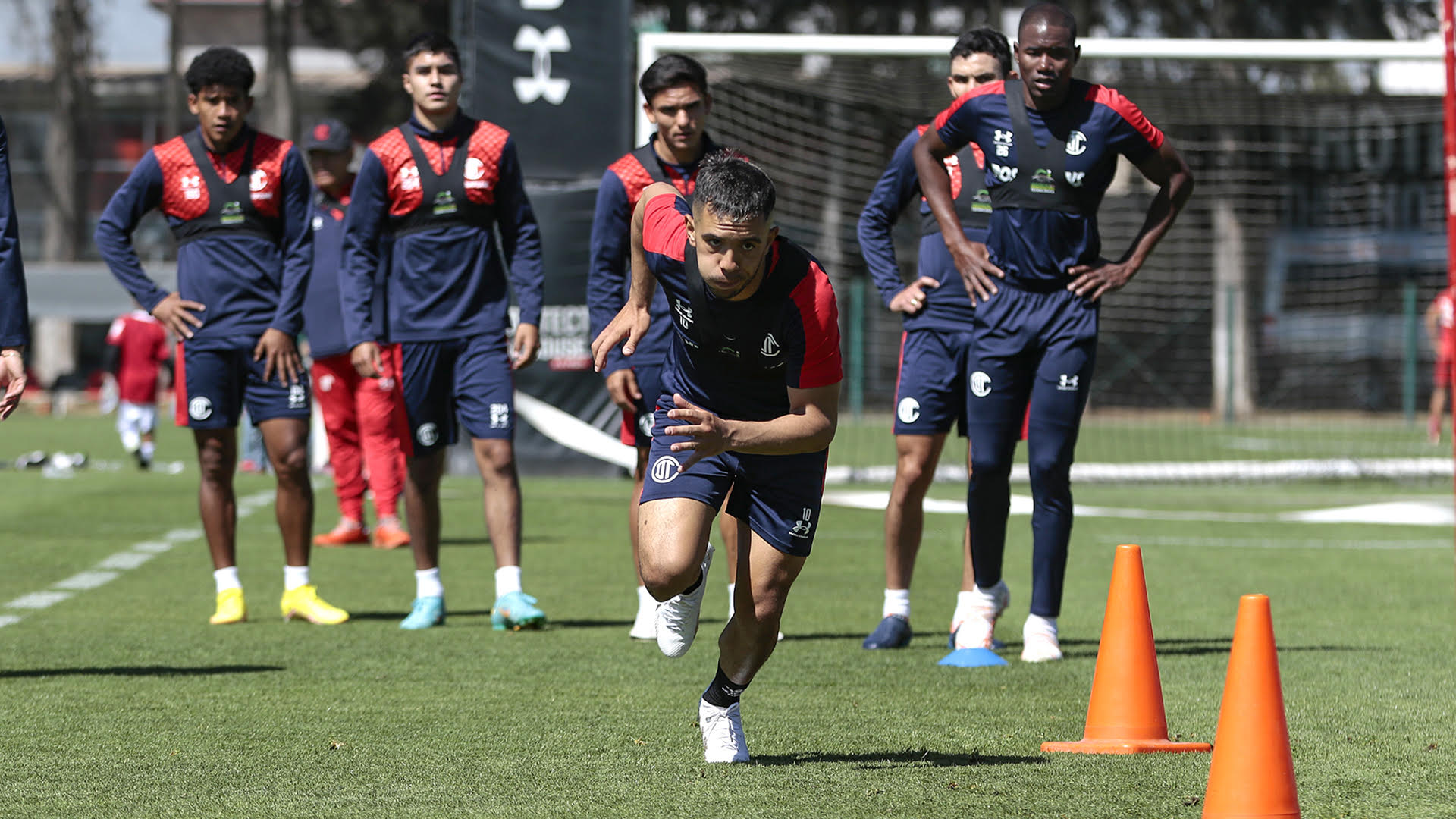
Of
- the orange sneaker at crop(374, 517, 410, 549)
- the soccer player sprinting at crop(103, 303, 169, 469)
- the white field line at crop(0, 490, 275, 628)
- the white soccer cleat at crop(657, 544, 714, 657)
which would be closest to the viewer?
the white soccer cleat at crop(657, 544, 714, 657)

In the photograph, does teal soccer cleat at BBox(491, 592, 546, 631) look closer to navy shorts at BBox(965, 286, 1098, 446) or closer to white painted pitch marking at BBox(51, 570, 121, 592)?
navy shorts at BBox(965, 286, 1098, 446)

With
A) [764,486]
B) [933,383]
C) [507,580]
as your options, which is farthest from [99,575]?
[764,486]

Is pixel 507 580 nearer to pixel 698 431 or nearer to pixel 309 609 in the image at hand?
pixel 309 609

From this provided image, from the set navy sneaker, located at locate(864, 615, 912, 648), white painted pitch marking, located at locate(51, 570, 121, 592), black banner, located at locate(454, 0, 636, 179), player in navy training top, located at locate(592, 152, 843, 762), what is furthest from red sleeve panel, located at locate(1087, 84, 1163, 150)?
black banner, located at locate(454, 0, 636, 179)

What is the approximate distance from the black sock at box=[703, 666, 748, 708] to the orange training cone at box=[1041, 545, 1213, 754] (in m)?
0.87

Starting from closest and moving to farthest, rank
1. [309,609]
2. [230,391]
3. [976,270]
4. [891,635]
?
1. [976,270]
2. [891,635]
3. [230,391]
4. [309,609]

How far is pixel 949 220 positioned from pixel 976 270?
247mm

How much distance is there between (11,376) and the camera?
18.7ft

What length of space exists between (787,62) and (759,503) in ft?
38.3

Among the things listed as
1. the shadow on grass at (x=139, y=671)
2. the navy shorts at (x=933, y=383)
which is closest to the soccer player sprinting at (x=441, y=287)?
the shadow on grass at (x=139, y=671)

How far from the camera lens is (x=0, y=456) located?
22922 millimetres

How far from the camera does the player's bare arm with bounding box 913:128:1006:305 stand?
22.5 ft

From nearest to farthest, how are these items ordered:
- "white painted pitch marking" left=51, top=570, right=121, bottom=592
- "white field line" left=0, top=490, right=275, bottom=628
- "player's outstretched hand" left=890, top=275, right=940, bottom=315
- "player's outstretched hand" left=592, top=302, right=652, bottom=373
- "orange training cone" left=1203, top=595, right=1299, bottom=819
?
"orange training cone" left=1203, top=595, right=1299, bottom=819, "player's outstretched hand" left=592, top=302, right=652, bottom=373, "player's outstretched hand" left=890, top=275, right=940, bottom=315, "white field line" left=0, top=490, right=275, bottom=628, "white painted pitch marking" left=51, top=570, right=121, bottom=592

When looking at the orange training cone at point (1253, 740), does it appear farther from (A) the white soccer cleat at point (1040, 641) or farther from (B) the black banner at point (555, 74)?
(B) the black banner at point (555, 74)
